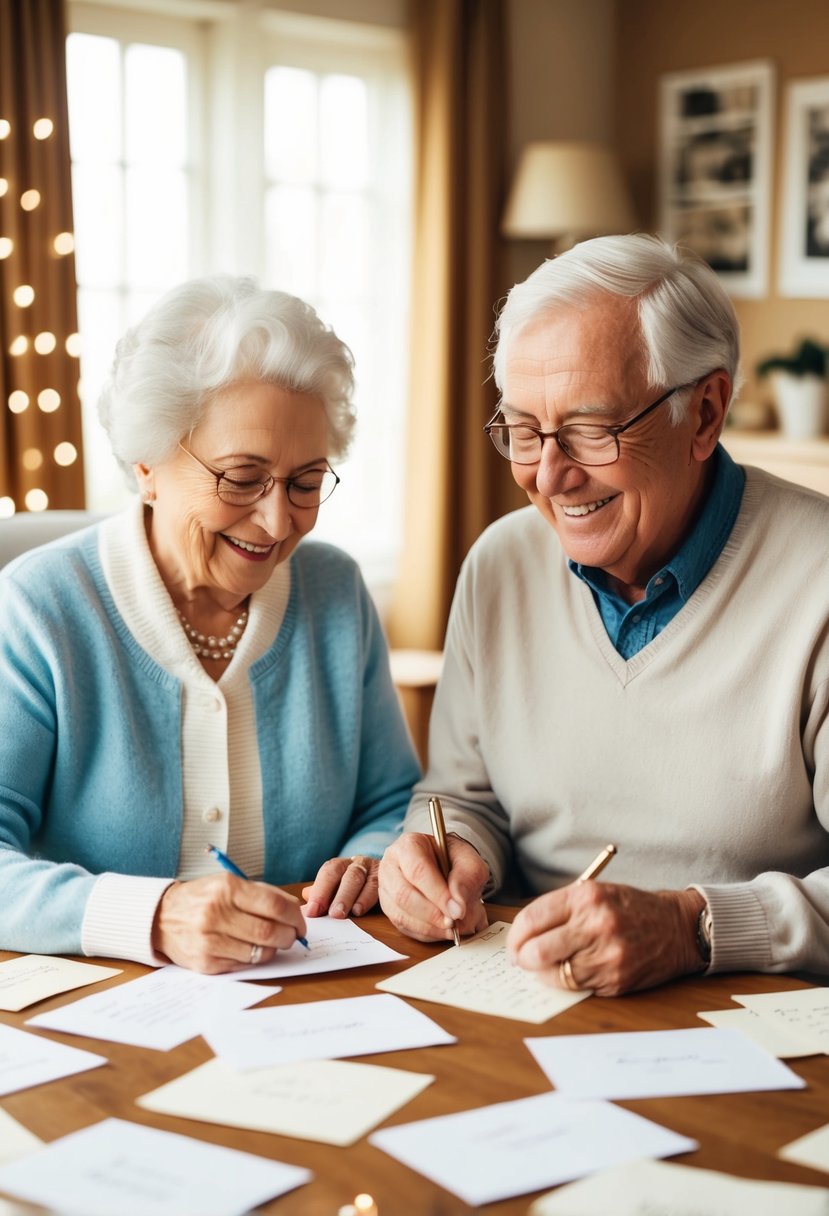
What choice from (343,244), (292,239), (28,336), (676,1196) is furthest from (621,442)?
(343,244)

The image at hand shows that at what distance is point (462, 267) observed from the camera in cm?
496

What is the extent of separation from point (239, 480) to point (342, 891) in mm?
553

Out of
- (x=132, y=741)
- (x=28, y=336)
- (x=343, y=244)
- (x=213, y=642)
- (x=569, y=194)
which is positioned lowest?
(x=132, y=741)

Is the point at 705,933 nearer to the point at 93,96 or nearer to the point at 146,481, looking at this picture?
the point at 146,481

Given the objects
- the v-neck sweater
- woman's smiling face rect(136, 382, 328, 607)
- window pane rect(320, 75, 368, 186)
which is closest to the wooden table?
the v-neck sweater

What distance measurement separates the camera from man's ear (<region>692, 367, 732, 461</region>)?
1.72 m

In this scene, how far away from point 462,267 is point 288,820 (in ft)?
11.3

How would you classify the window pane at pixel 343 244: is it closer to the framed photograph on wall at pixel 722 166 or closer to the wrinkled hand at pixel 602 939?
the framed photograph on wall at pixel 722 166

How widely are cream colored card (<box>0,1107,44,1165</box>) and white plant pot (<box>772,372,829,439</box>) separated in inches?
164

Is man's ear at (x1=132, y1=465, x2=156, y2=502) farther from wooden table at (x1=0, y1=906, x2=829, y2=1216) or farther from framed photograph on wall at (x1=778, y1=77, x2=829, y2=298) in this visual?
framed photograph on wall at (x1=778, y1=77, x2=829, y2=298)

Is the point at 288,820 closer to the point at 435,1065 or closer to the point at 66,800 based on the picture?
the point at 66,800

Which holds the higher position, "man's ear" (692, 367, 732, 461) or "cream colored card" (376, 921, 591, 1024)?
"man's ear" (692, 367, 732, 461)

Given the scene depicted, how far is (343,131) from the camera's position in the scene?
16.0ft

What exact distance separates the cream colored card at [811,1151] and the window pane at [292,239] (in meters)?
4.00
